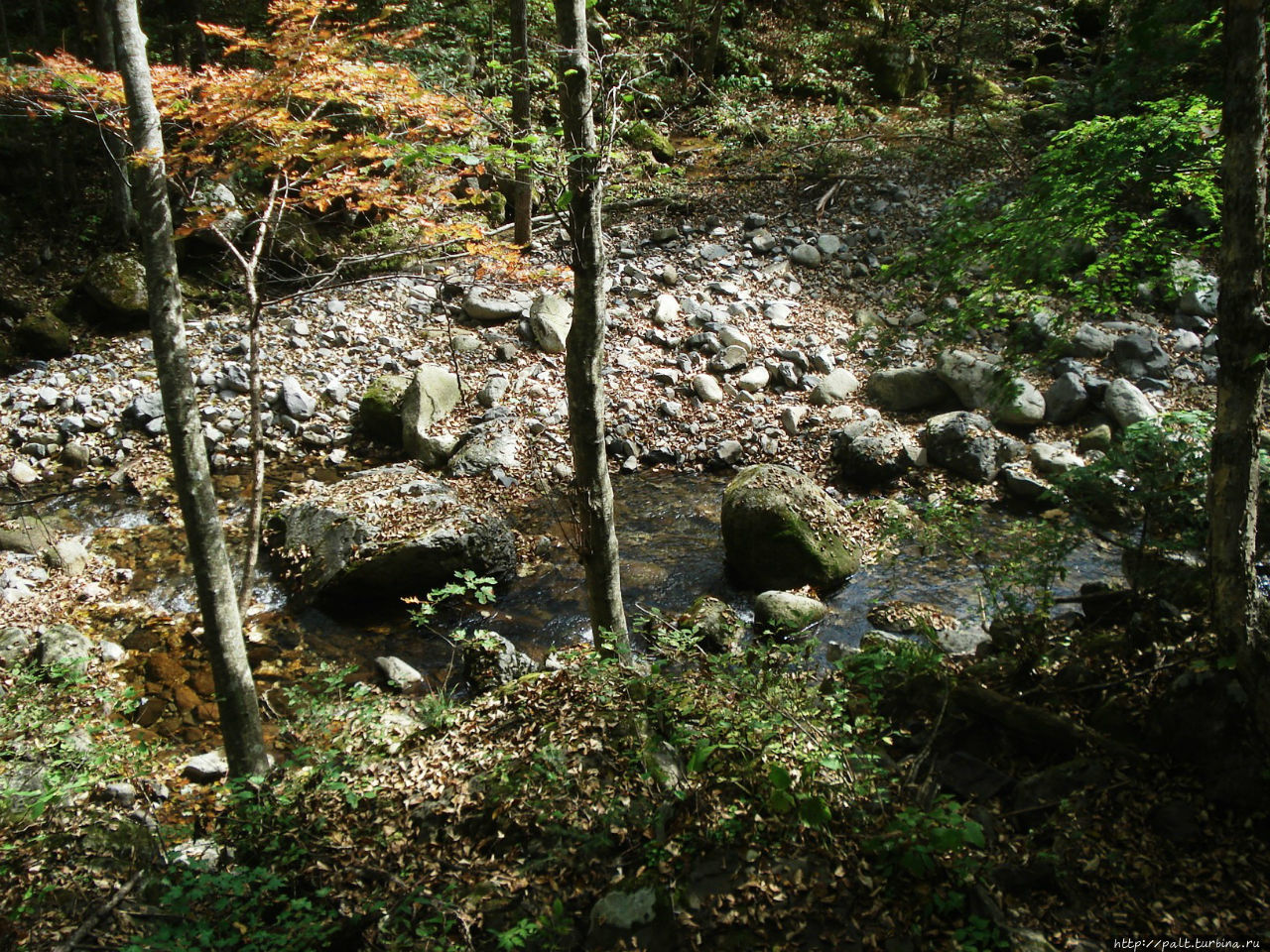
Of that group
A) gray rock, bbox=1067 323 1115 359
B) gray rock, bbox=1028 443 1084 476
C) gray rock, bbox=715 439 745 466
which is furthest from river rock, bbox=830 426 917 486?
gray rock, bbox=1067 323 1115 359

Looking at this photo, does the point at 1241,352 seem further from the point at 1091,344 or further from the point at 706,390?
the point at 1091,344

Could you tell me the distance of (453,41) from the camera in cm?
1530

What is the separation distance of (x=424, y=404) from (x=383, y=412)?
2.08 ft

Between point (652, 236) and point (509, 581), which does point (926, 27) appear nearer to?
point (652, 236)

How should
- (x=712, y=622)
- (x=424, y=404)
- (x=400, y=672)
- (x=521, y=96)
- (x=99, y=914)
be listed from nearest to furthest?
1. (x=99, y=914)
2. (x=400, y=672)
3. (x=712, y=622)
4. (x=424, y=404)
5. (x=521, y=96)

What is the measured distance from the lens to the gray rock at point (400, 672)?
6.50 m

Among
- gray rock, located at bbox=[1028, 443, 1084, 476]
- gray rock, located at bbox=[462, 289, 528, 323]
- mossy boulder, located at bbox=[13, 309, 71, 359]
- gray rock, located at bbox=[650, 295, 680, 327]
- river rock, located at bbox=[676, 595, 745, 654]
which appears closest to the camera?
river rock, located at bbox=[676, 595, 745, 654]

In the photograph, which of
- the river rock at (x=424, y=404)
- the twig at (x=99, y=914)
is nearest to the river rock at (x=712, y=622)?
the twig at (x=99, y=914)

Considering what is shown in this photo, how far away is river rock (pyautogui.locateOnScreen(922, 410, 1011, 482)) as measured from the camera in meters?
9.43

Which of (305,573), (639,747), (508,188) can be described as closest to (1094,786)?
(639,747)

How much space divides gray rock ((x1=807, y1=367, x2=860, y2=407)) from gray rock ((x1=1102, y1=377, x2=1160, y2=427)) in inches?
127

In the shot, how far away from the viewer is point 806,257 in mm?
13812

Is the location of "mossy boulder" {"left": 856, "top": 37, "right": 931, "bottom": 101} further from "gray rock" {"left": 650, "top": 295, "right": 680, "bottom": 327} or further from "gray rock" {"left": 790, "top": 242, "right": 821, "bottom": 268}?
"gray rock" {"left": 650, "top": 295, "right": 680, "bottom": 327}

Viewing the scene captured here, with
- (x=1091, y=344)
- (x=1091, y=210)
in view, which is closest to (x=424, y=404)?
(x=1091, y=210)
